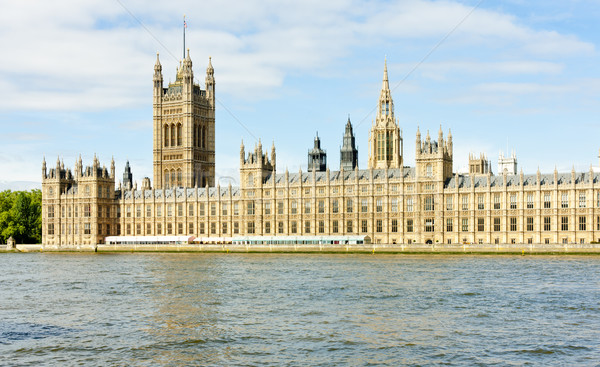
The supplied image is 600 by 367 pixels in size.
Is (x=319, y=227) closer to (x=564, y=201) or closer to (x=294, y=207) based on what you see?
(x=294, y=207)

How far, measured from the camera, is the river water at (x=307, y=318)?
37562mm

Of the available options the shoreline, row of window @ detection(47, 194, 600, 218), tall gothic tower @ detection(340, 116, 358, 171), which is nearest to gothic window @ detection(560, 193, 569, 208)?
row of window @ detection(47, 194, 600, 218)

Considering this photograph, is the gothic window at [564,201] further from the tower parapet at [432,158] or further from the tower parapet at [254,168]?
the tower parapet at [254,168]

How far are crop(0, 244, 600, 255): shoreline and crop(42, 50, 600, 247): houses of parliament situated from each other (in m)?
8.38

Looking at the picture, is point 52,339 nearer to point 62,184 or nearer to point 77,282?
point 77,282

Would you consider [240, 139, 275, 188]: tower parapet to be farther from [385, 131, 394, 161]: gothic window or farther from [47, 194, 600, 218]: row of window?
[385, 131, 394, 161]: gothic window

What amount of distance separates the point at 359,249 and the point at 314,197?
20.3 meters

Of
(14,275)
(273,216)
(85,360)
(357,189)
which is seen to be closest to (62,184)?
(273,216)

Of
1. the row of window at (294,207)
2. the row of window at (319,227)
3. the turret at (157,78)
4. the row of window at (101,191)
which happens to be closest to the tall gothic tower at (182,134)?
the turret at (157,78)

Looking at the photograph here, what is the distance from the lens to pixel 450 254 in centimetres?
11312

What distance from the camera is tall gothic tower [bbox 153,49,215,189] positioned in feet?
587

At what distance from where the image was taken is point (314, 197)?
138 metres

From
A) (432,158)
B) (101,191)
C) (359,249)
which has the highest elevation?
(432,158)

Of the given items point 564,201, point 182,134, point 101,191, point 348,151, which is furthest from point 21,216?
point 564,201
